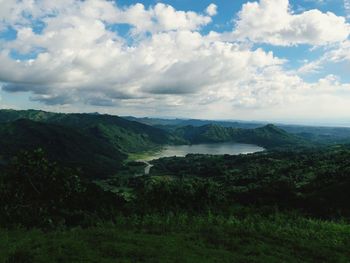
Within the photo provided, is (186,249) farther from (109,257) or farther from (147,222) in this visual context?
(147,222)

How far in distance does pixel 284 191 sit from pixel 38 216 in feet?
323

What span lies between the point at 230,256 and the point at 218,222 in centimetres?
1886

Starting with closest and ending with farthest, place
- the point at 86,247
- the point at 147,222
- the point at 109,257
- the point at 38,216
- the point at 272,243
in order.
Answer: the point at 109,257
the point at 86,247
the point at 272,243
the point at 147,222
the point at 38,216

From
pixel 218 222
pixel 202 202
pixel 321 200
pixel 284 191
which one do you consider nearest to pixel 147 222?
pixel 218 222

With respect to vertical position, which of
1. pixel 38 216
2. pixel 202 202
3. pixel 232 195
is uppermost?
pixel 38 216

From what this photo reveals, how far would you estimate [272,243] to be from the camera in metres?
38.4

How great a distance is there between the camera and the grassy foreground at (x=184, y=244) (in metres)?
29.9

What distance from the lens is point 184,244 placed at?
3572 centimetres

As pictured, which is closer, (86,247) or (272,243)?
(86,247)

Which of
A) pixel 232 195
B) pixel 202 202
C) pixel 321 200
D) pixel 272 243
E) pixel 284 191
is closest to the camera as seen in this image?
pixel 272 243

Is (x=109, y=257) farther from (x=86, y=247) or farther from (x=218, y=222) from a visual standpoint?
(x=218, y=222)

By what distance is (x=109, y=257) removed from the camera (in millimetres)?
Result: 29828

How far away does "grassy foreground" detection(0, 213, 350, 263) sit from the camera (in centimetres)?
2991

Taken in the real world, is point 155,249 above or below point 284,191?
above
